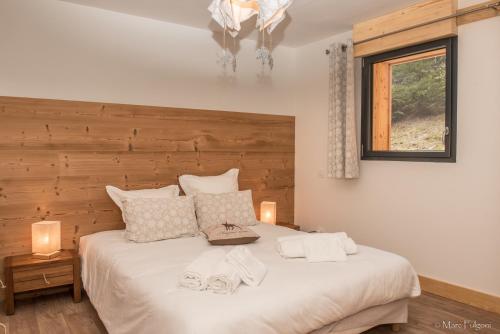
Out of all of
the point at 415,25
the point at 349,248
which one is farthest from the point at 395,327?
the point at 415,25

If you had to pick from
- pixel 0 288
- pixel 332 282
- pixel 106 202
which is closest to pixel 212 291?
pixel 332 282

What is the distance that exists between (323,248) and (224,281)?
→ 826 millimetres

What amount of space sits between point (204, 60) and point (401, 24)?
1.86 m

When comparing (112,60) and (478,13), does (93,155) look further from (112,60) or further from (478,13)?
(478,13)

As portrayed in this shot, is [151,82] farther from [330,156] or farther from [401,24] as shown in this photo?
[401,24]

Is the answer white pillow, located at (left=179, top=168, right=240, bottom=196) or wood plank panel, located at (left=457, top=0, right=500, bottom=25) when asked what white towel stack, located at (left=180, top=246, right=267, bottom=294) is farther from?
wood plank panel, located at (left=457, top=0, right=500, bottom=25)

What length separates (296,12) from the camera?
337cm

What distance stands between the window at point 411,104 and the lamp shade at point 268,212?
3.54 ft

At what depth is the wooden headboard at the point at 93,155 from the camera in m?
2.97

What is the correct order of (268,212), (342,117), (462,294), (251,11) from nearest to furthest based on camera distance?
(251,11), (462,294), (342,117), (268,212)

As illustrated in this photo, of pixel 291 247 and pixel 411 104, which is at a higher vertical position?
pixel 411 104

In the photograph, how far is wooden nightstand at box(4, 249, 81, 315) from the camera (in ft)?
8.89

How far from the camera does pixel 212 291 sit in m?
1.84


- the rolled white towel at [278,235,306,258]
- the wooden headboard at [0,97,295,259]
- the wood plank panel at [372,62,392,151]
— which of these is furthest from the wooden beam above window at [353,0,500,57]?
the rolled white towel at [278,235,306,258]
